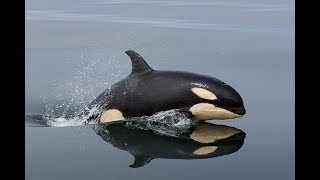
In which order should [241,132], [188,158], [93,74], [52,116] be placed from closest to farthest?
[188,158], [241,132], [52,116], [93,74]

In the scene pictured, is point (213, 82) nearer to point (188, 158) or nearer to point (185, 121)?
point (185, 121)

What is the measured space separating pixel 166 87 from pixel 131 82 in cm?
80

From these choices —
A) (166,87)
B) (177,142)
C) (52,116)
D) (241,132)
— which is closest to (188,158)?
(177,142)

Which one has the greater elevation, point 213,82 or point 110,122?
point 213,82

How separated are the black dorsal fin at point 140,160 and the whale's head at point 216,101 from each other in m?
2.85

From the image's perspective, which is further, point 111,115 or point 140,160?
point 111,115

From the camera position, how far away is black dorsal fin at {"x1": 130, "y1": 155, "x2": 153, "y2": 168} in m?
9.59

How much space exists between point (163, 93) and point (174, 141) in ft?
6.11

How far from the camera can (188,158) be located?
33.0ft

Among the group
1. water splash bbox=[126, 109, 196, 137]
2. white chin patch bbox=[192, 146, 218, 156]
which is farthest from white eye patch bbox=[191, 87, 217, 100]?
white chin patch bbox=[192, 146, 218, 156]

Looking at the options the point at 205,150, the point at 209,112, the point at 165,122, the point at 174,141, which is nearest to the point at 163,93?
the point at 165,122

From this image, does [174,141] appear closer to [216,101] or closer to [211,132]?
[211,132]

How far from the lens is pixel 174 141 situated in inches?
436

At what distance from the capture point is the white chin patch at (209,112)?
12586 millimetres
